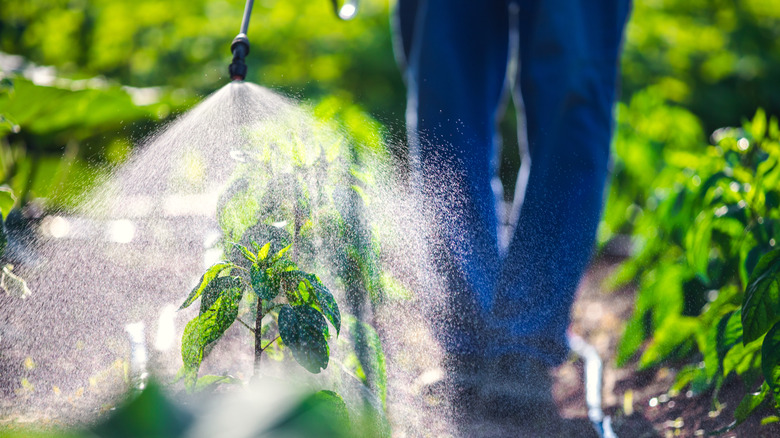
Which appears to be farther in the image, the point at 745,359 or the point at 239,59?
the point at 239,59

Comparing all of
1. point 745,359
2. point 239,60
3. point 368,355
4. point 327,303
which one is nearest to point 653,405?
point 745,359

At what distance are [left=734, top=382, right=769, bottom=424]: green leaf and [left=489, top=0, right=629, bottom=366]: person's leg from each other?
1.13ft

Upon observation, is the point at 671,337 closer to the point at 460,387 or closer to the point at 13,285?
the point at 460,387

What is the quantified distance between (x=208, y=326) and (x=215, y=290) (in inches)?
2.1

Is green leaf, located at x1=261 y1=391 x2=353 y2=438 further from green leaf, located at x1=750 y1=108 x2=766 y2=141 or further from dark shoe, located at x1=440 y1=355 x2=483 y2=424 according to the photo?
green leaf, located at x1=750 y1=108 x2=766 y2=141

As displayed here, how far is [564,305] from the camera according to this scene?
4.72ft

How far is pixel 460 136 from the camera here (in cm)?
167

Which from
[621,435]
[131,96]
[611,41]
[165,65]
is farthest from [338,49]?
[621,435]

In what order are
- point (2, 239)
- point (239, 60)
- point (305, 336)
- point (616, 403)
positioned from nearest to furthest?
point (305, 336)
point (2, 239)
point (239, 60)
point (616, 403)

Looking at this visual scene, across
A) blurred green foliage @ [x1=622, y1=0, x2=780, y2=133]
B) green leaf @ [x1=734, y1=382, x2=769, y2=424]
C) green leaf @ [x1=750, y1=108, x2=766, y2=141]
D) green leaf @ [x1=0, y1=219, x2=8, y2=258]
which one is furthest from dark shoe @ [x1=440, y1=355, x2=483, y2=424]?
blurred green foliage @ [x1=622, y1=0, x2=780, y2=133]

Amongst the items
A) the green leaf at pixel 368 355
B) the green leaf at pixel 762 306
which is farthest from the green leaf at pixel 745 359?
the green leaf at pixel 368 355

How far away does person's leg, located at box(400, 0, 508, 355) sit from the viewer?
141 cm

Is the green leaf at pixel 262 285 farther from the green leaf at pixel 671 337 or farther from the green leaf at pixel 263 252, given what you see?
the green leaf at pixel 671 337

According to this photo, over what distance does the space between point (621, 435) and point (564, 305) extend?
0.30 m
